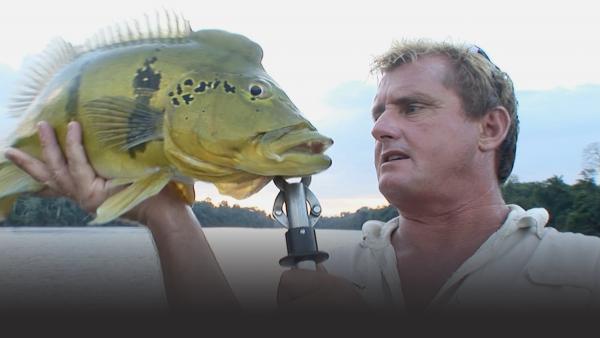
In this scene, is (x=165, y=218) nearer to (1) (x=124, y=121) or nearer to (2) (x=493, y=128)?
(1) (x=124, y=121)

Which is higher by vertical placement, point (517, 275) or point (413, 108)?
point (413, 108)

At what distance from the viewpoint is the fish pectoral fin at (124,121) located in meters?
2.79

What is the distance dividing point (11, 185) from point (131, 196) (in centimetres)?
77

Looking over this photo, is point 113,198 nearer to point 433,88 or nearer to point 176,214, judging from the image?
point 176,214

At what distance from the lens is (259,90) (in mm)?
2883

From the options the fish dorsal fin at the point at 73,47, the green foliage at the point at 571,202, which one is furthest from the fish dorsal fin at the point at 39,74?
the green foliage at the point at 571,202

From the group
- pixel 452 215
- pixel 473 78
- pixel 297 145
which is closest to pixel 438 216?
pixel 452 215

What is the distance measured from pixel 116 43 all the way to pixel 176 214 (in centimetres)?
81

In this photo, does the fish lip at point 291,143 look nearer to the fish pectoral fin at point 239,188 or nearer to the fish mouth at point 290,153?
the fish mouth at point 290,153

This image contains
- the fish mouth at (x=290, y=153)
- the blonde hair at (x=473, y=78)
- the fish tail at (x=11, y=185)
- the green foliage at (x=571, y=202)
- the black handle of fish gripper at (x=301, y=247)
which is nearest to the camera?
the black handle of fish gripper at (x=301, y=247)

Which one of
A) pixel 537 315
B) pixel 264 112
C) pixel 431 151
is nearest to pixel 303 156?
pixel 264 112

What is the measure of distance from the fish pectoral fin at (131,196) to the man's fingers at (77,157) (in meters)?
0.22

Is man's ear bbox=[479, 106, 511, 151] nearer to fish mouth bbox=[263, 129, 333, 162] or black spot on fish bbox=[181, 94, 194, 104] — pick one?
fish mouth bbox=[263, 129, 333, 162]

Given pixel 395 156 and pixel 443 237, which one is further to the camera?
pixel 443 237
